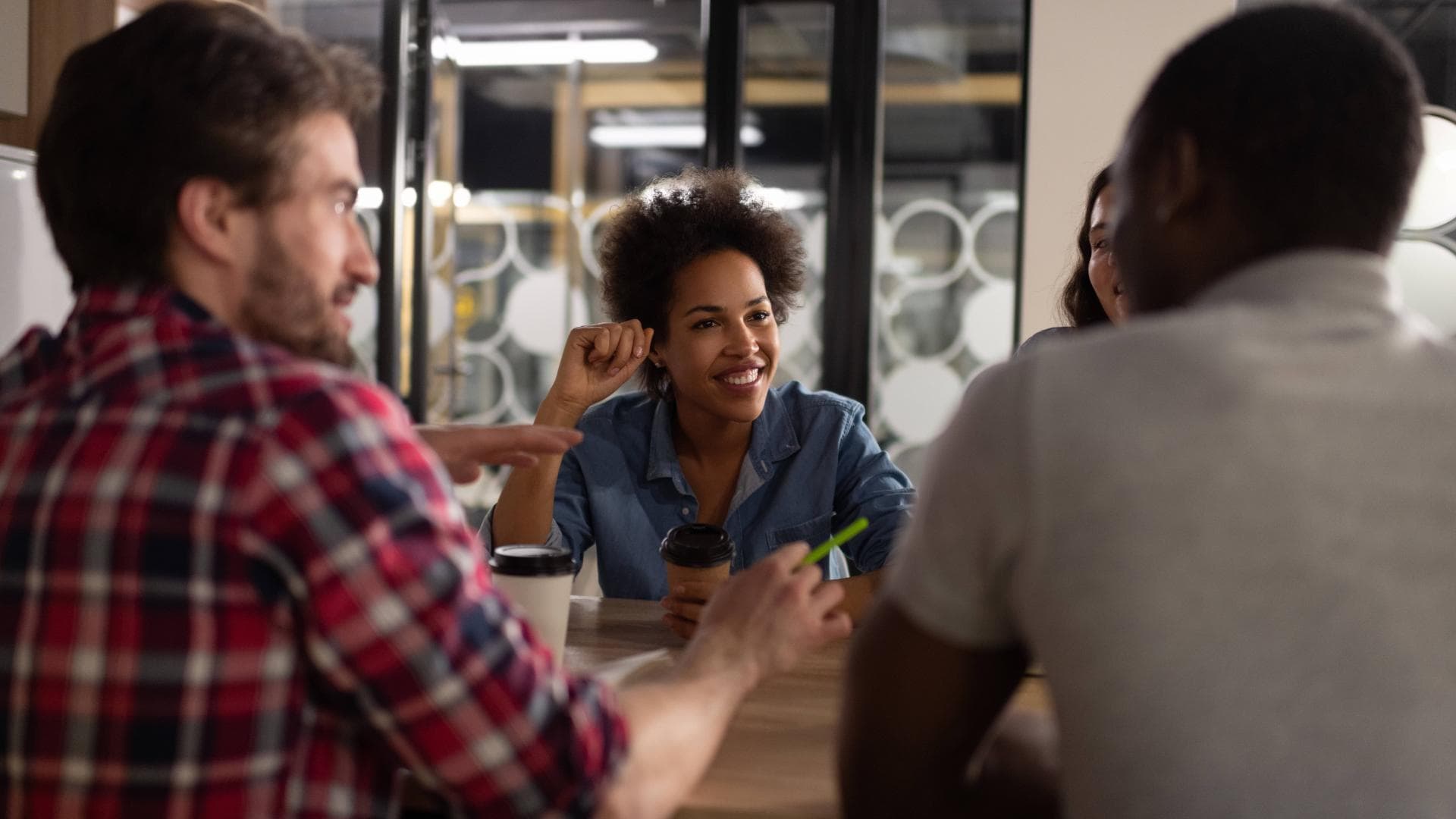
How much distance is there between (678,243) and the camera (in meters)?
2.37

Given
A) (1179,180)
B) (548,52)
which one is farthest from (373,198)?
(1179,180)

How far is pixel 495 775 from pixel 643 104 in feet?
15.3

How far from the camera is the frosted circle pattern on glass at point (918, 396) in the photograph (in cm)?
443

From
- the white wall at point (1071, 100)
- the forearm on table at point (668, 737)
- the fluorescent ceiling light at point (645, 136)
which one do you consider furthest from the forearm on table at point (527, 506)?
the fluorescent ceiling light at point (645, 136)

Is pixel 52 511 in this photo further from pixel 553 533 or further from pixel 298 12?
pixel 298 12

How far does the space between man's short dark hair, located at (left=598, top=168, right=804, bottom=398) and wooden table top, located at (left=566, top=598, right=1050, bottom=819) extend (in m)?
0.82

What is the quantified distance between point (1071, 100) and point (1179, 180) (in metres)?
3.26

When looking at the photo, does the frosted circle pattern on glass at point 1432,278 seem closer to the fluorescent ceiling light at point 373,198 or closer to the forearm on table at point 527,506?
the forearm on table at point 527,506

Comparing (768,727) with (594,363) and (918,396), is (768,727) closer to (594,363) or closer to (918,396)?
(594,363)

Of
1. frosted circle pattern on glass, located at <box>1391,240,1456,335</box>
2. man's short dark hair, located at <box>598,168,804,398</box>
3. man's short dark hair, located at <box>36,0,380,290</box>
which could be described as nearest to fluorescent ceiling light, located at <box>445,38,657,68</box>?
man's short dark hair, located at <box>598,168,804,398</box>

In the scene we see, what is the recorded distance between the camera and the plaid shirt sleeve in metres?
0.78

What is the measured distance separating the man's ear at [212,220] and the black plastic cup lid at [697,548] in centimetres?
71

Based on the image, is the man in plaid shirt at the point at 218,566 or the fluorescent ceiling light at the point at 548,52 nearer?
the man in plaid shirt at the point at 218,566

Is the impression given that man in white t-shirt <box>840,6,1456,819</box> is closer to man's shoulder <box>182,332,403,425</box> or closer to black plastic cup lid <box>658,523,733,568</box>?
man's shoulder <box>182,332,403,425</box>
